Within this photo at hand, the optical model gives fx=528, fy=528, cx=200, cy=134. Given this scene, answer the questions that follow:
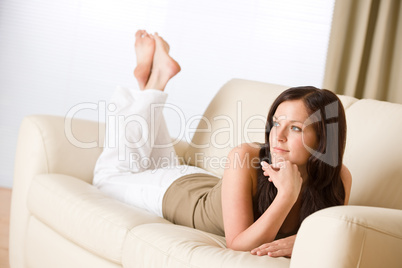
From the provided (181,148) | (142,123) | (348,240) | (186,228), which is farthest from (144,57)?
(348,240)

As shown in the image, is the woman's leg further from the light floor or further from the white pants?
the light floor

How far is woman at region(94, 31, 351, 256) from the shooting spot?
158cm

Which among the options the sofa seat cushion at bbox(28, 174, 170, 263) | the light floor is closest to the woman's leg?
the sofa seat cushion at bbox(28, 174, 170, 263)

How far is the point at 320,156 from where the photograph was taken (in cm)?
171

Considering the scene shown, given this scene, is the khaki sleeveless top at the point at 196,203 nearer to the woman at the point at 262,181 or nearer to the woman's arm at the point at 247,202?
the woman at the point at 262,181

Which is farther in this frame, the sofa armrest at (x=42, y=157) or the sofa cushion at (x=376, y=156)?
the sofa armrest at (x=42, y=157)

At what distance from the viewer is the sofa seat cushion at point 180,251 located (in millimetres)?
1438

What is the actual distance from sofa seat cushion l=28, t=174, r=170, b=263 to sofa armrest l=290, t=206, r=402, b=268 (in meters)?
0.69

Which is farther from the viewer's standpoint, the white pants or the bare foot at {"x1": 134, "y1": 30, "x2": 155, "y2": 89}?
the bare foot at {"x1": 134, "y1": 30, "x2": 155, "y2": 89}

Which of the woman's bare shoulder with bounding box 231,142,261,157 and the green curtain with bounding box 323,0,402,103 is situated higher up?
the green curtain with bounding box 323,0,402,103

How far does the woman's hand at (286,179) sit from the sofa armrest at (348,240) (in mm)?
256

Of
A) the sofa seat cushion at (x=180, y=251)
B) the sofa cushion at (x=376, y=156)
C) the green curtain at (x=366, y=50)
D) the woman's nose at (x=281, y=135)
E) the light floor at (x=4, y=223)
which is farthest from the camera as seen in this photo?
the green curtain at (x=366, y=50)

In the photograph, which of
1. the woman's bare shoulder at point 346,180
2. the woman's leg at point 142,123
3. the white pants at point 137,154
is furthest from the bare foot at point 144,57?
the woman's bare shoulder at point 346,180

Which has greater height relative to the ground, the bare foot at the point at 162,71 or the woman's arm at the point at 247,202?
the bare foot at the point at 162,71
